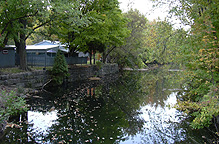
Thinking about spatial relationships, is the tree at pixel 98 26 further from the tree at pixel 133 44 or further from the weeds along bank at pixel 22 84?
the tree at pixel 133 44

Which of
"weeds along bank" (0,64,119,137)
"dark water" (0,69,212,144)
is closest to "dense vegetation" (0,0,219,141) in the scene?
"dark water" (0,69,212,144)

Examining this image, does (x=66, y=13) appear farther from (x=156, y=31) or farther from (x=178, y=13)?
(x=178, y=13)

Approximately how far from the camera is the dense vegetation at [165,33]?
588 cm

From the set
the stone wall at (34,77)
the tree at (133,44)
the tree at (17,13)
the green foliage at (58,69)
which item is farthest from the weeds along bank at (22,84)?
the tree at (133,44)

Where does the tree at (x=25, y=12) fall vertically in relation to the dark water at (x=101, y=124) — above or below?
above

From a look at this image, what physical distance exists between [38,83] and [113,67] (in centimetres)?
1957

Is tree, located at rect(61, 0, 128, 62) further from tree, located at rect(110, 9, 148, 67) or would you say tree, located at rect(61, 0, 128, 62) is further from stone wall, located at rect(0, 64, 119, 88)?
tree, located at rect(110, 9, 148, 67)

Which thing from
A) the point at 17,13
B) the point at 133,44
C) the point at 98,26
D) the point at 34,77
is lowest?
the point at 34,77

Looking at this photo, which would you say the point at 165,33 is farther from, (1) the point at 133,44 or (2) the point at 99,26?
(1) the point at 133,44

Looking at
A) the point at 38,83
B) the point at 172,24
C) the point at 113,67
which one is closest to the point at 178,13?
the point at 172,24

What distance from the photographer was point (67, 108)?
10.2m

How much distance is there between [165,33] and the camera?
861 centimetres

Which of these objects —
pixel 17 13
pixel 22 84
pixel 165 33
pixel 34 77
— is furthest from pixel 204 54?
pixel 34 77

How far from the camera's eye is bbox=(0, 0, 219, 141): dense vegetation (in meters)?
5.88
